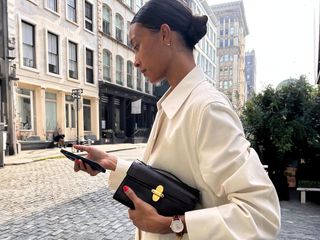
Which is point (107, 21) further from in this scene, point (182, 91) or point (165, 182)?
point (165, 182)

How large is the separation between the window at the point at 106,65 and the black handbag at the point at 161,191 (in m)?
26.4

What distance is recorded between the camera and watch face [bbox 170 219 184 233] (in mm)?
1052

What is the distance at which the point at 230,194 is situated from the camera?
102 centimetres

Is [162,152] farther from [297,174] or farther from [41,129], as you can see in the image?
[41,129]

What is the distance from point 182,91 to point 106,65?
88.6 ft

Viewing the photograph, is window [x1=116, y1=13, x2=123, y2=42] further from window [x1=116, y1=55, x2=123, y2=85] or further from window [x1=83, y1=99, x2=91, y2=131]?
window [x1=83, y1=99, x2=91, y2=131]

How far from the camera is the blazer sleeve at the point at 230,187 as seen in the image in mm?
982

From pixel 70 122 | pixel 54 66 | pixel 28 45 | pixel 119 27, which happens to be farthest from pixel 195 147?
pixel 119 27

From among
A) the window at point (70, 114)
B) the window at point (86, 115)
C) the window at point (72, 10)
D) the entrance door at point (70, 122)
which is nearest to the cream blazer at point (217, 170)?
the entrance door at point (70, 122)

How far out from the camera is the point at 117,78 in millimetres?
29234

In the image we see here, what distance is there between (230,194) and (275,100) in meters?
6.58

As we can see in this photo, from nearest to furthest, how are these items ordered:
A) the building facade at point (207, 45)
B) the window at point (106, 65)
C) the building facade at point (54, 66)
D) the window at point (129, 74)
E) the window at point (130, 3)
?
the building facade at point (54, 66), the window at point (106, 65), the window at point (130, 3), the window at point (129, 74), the building facade at point (207, 45)

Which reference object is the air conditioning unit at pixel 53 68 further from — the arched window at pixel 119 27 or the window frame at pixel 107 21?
the arched window at pixel 119 27

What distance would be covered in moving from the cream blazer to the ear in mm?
237
